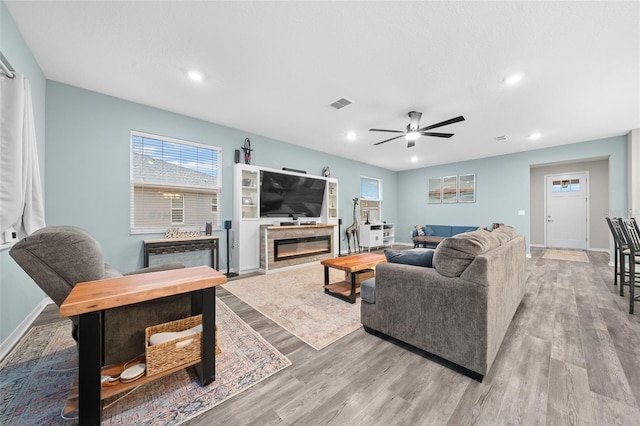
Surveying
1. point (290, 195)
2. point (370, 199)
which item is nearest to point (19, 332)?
point (290, 195)

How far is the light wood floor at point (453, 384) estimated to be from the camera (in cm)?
127

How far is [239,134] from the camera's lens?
4582mm

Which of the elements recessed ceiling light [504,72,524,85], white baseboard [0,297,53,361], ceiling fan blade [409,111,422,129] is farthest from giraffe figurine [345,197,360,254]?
white baseboard [0,297,53,361]

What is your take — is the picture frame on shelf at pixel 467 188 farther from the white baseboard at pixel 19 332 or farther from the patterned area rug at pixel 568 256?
the white baseboard at pixel 19 332

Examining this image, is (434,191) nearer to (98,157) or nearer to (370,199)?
(370,199)

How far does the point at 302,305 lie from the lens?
9.24 ft

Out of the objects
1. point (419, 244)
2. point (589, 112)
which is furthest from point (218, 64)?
point (419, 244)

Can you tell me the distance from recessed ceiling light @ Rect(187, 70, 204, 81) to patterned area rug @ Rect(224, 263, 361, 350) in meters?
2.81

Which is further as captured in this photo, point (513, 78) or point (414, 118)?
point (414, 118)

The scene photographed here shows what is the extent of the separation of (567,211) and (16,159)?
10978 millimetres

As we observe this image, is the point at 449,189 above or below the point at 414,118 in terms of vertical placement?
below

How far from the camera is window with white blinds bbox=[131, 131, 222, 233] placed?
3.53 m

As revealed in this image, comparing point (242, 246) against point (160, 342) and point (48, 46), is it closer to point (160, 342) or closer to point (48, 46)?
point (160, 342)

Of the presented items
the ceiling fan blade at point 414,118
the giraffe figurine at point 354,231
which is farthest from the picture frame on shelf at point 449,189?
the ceiling fan blade at point 414,118
